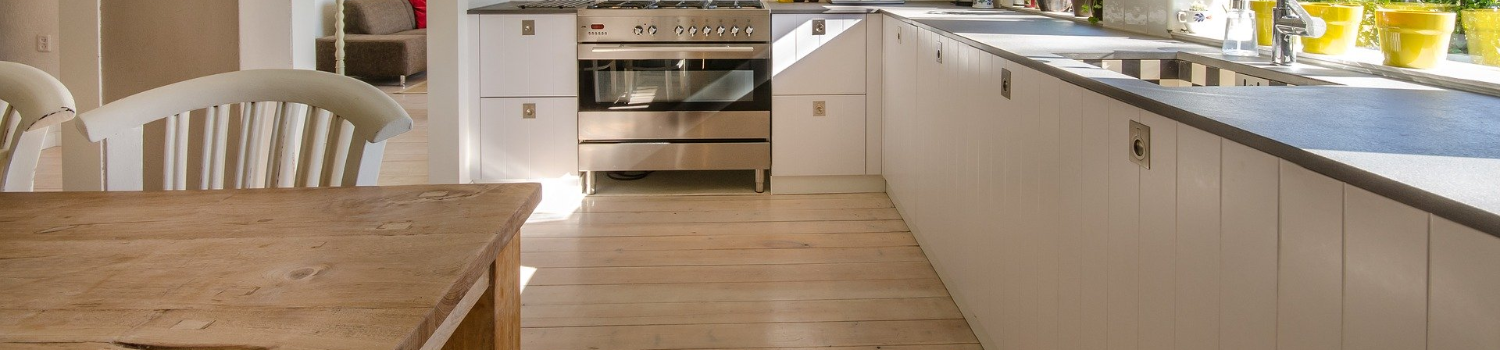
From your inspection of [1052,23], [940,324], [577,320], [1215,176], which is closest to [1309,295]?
[1215,176]

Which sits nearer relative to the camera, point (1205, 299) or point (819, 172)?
point (1205, 299)

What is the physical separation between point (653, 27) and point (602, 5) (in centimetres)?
29

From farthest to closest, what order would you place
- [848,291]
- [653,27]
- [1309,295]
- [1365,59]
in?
[653,27] < [848,291] < [1365,59] < [1309,295]

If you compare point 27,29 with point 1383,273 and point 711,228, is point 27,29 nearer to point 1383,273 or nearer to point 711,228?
point 711,228

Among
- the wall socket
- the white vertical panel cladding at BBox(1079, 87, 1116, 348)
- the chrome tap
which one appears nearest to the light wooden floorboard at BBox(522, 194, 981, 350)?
the white vertical panel cladding at BBox(1079, 87, 1116, 348)

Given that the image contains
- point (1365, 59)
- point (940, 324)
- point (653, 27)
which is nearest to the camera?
point (1365, 59)

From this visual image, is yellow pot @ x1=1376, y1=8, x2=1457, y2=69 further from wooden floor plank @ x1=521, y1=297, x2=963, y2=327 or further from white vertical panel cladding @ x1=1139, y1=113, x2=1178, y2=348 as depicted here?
wooden floor plank @ x1=521, y1=297, x2=963, y2=327

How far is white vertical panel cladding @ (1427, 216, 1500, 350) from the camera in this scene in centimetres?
80

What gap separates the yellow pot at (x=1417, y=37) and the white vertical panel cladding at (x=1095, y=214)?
1.51ft

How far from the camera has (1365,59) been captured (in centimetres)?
197

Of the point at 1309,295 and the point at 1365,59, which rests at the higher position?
the point at 1365,59

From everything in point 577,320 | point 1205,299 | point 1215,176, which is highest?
point 1215,176

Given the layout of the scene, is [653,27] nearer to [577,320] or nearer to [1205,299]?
[577,320]

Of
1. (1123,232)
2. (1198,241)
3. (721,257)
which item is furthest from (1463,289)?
(721,257)
